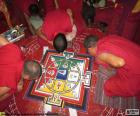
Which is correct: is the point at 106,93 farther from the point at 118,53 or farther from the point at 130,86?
the point at 118,53

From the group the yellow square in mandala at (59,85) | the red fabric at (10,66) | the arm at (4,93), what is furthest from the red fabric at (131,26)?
the arm at (4,93)

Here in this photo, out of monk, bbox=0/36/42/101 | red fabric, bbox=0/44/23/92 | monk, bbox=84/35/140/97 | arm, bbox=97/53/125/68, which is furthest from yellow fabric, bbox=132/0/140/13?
red fabric, bbox=0/44/23/92

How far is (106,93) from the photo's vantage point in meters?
2.76

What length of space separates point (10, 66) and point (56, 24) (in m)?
1.15

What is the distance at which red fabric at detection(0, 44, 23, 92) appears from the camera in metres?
2.48

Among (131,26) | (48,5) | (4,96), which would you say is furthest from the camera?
(48,5)

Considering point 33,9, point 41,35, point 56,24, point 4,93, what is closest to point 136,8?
point 56,24

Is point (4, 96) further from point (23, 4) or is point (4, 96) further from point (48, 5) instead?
point (48, 5)

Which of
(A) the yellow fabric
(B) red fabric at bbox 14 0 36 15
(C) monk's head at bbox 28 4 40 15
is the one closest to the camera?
(A) the yellow fabric

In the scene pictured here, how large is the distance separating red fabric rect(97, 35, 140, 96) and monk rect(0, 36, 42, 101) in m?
1.06

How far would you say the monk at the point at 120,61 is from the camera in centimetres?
244

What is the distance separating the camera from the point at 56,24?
3.17m

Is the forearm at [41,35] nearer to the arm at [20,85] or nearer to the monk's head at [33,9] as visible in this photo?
the monk's head at [33,9]

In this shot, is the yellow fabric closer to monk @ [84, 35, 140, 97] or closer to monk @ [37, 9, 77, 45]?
monk @ [84, 35, 140, 97]
